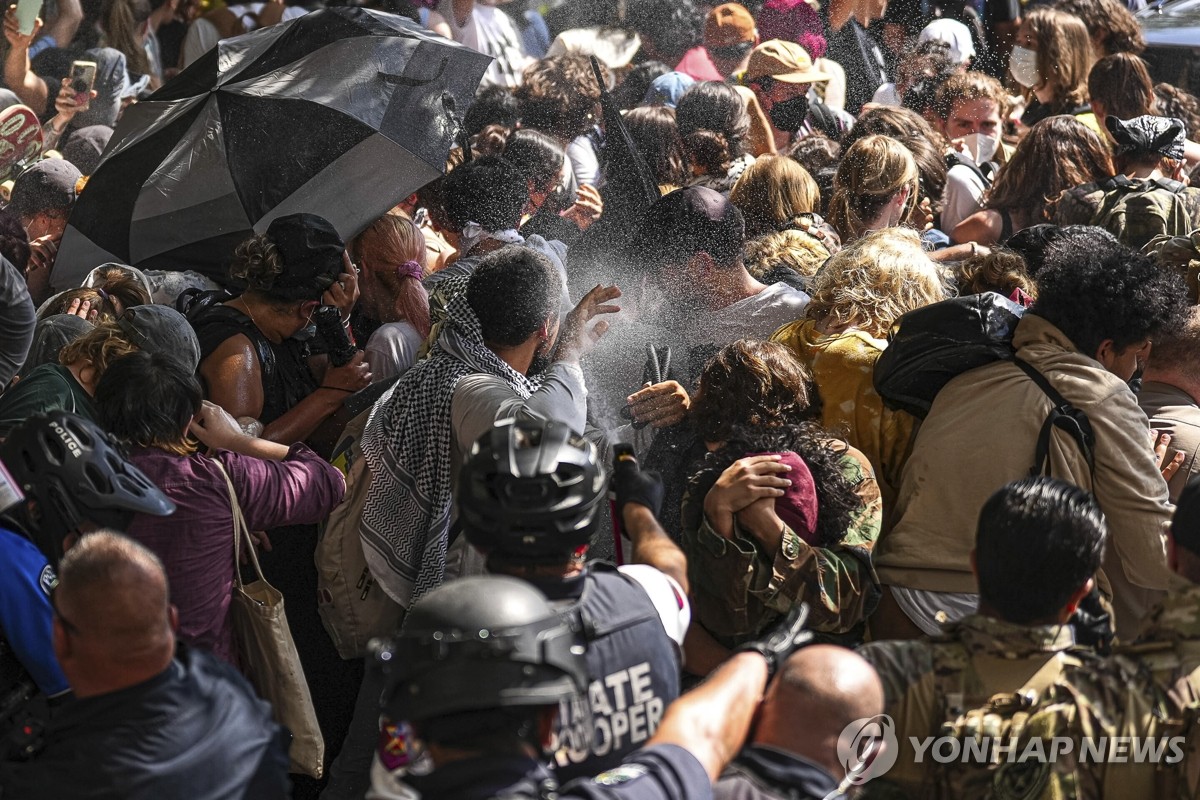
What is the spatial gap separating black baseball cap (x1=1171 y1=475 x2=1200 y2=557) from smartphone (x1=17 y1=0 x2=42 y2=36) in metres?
7.16

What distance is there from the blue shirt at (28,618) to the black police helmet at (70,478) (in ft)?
0.42

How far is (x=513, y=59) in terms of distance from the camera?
905cm

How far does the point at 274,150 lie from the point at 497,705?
140 inches

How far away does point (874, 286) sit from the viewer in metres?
4.10

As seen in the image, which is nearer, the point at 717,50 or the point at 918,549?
the point at 918,549

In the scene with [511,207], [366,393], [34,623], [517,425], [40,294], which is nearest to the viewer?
[517,425]

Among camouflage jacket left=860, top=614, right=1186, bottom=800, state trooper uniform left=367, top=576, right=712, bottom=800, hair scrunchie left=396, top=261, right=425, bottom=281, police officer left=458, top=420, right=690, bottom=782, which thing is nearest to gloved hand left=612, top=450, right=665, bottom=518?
police officer left=458, top=420, right=690, bottom=782

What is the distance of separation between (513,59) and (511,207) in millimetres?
4176

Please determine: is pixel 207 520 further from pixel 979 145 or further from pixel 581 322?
pixel 979 145

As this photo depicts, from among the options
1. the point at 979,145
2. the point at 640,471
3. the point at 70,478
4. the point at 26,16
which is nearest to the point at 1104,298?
the point at 640,471

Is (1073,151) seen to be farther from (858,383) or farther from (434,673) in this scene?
(434,673)

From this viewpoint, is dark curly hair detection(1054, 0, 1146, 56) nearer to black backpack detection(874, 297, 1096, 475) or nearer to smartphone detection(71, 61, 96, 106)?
black backpack detection(874, 297, 1096, 475)

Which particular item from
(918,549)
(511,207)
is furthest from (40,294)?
(918,549)

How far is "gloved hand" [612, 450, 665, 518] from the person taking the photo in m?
3.00
